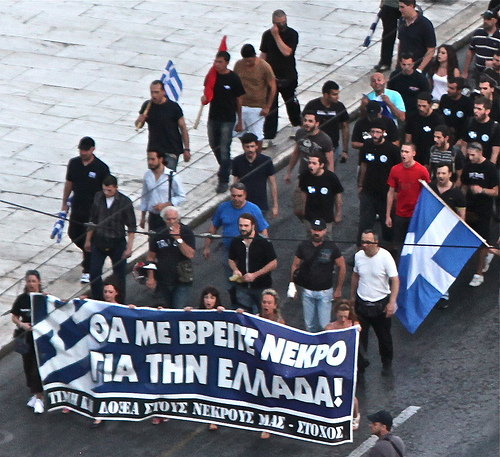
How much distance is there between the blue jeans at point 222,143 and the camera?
18234 mm

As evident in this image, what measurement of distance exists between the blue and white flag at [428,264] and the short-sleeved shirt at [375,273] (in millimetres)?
635

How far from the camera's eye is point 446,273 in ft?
49.9

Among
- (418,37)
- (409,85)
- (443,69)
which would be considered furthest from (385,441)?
(418,37)

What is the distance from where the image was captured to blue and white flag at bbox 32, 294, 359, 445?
13.5 meters

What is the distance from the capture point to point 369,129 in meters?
16.9

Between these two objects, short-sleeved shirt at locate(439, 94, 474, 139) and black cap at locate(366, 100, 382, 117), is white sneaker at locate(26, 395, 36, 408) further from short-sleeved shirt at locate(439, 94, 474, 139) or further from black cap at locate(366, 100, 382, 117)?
short-sleeved shirt at locate(439, 94, 474, 139)

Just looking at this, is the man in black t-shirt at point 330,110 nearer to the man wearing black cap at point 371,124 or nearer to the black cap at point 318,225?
the man wearing black cap at point 371,124

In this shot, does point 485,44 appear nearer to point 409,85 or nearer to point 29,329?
point 409,85

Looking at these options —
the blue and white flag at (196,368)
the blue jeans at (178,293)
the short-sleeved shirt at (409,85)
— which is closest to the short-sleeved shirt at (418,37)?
the short-sleeved shirt at (409,85)

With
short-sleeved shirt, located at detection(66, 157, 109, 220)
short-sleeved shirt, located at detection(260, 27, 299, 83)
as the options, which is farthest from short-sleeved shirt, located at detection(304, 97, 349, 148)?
short-sleeved shirt, located at detection(66, 157, 109, 220)

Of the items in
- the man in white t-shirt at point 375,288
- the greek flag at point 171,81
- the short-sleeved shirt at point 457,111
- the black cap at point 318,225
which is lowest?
the man in white t-shirt at point 375,288

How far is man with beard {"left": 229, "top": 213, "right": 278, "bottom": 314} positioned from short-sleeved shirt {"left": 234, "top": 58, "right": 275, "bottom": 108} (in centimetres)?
388

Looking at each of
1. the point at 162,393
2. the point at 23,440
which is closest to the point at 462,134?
the point at 162,393

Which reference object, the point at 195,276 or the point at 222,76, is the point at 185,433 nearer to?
the point at 195,276
